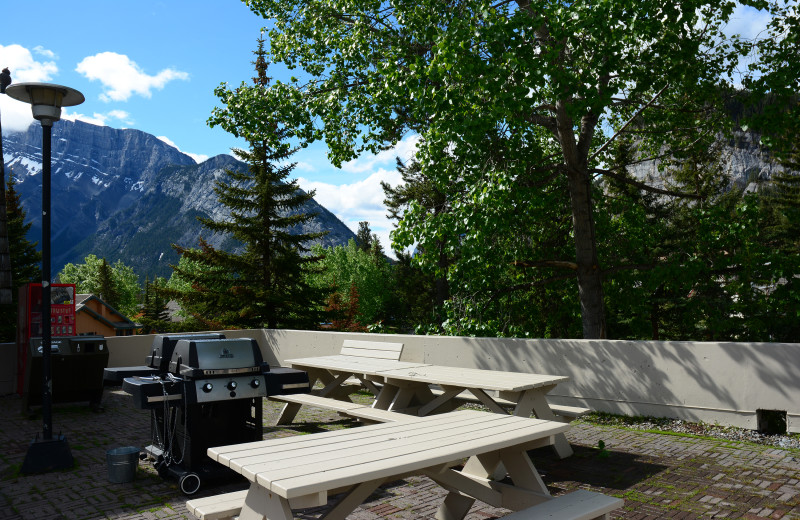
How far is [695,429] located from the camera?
24.2 ft

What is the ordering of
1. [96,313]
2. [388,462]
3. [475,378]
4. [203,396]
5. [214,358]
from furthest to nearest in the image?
[96,313], [475,378], [214,358], [203,396], [388,462]

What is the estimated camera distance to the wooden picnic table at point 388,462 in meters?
3.03

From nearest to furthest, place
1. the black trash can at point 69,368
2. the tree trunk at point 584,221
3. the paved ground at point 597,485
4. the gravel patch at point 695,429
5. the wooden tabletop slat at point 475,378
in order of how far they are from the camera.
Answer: the paved ground at point 597,485 → the wooden tabletop slat at point 475,378 → the gravel patch at point 695,429 → the black trash can at point 69,368 → the tree trunk at point 584,221

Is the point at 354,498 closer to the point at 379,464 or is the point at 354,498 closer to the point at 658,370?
the point at 379,464

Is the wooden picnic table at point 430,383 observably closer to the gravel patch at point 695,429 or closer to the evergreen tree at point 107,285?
the gravel patch at point 695,429

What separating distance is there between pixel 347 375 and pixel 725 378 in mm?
4887

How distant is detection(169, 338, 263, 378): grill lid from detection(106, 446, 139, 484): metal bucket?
0.89 meters

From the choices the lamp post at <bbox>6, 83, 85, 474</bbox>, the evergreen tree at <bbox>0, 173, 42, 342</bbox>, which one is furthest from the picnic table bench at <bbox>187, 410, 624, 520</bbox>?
the evergreen tree at <bbox>0, 173, 42, 342</bbox>

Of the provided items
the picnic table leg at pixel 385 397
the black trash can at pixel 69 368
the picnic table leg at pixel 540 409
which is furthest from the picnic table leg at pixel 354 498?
the black trash can at pixel 69 368

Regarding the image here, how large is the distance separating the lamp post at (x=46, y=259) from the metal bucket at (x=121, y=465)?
36.5 inches

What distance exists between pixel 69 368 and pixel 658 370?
8594 mm

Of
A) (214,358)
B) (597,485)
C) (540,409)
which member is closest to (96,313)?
(214,358)

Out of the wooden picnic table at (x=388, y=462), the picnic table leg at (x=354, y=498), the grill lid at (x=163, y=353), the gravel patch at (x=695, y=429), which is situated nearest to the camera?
the wooden picnic table at (x=388, y=462)

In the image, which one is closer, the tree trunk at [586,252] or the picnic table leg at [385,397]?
the picnic table leg at [385,397]
